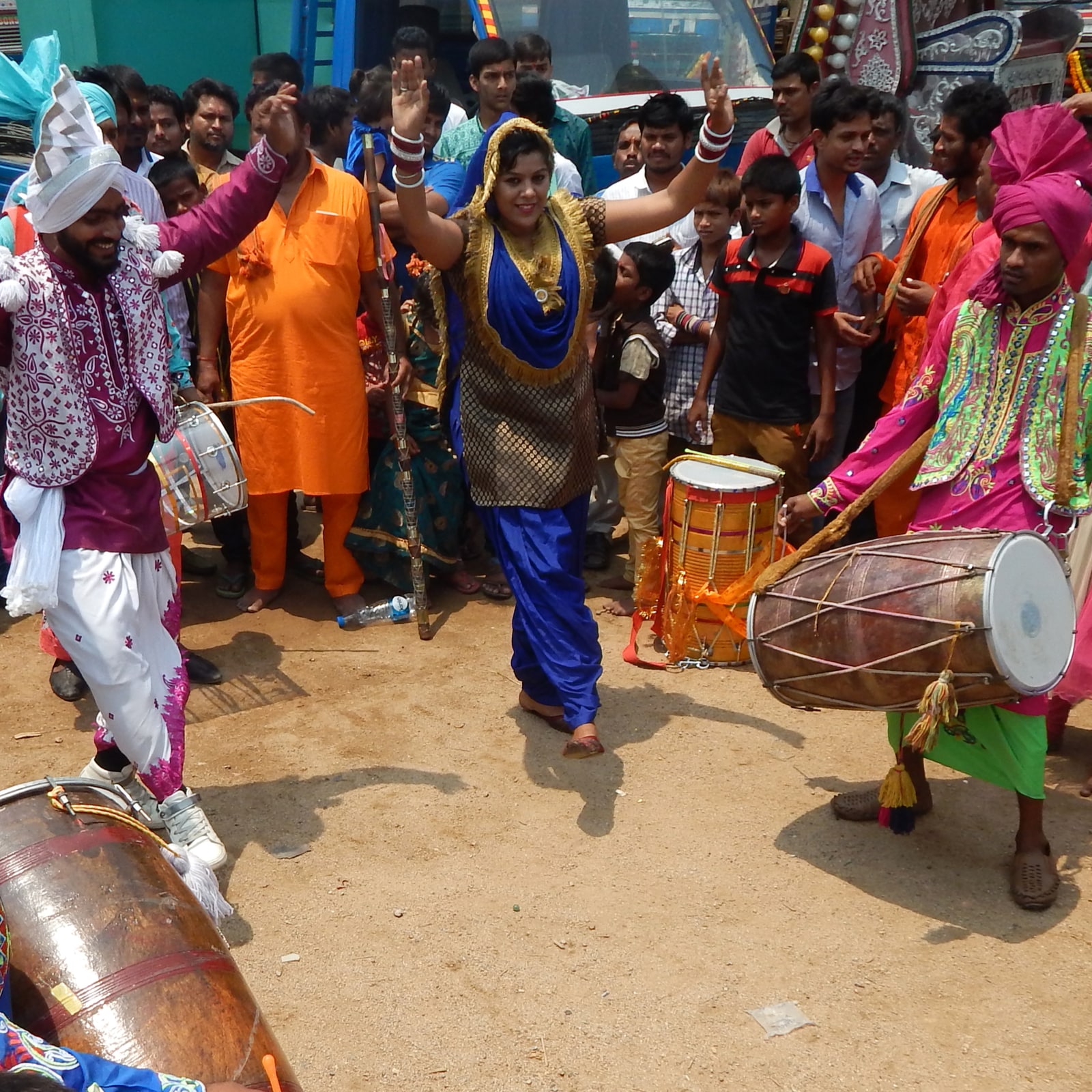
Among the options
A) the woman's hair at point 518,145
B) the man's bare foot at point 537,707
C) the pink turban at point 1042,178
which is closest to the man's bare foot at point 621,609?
the man's bare foot at point 537,707

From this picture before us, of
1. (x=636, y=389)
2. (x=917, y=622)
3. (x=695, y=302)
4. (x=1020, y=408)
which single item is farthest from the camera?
(x=695, y=302)

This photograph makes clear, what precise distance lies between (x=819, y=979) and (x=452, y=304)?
2.48 metres

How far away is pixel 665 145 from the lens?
639 centimetres

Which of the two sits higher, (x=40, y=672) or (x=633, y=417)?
(x=633, y=417)

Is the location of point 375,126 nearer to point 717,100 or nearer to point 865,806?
point 717,100

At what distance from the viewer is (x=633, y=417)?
5.86 meters

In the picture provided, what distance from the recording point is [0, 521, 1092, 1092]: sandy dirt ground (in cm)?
305

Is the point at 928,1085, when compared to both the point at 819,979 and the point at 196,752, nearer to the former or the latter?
the point at 819,979

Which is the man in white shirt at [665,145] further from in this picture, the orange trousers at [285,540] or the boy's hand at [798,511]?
the boy's hand at [798,511]

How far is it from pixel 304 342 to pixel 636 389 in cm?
153

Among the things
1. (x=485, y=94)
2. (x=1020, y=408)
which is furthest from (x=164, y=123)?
(x=1020, y=408)

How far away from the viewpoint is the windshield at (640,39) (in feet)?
25.4

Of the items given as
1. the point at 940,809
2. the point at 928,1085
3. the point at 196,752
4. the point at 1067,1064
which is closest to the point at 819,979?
the point at 928,1085

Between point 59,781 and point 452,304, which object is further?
point 452,304
